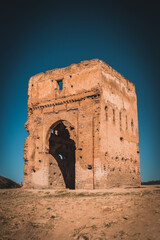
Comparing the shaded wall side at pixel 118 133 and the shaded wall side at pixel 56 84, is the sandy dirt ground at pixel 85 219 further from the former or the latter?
the shaded wall side at pixel 56 84

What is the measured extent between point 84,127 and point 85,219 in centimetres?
641

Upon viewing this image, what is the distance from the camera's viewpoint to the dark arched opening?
14661 millimetres

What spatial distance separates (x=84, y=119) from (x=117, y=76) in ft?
12.7

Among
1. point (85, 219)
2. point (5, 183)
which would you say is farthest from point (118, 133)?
point (5, 183)

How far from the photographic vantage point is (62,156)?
16750 mm

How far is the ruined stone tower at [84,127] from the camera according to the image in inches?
495

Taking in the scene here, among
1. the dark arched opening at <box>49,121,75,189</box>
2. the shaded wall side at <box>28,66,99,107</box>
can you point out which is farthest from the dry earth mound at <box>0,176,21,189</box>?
the shaded wall side at <box>28,66,99,107</box>

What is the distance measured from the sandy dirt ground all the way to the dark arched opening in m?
5.45

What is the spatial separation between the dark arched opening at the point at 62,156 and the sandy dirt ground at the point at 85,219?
5.45 m

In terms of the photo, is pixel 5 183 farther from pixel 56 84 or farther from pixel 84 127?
pixel 56 84

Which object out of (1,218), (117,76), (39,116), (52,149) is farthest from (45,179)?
(117,76)

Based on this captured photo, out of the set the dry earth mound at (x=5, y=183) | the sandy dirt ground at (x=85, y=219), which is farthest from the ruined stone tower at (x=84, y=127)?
the sandy dirt ground at (x=85, y=219)

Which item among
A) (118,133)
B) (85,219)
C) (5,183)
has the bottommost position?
(85,219)

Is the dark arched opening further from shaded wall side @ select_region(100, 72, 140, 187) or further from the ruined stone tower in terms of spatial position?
shaded wall side @ select_region(100, 72, 140, 187)
